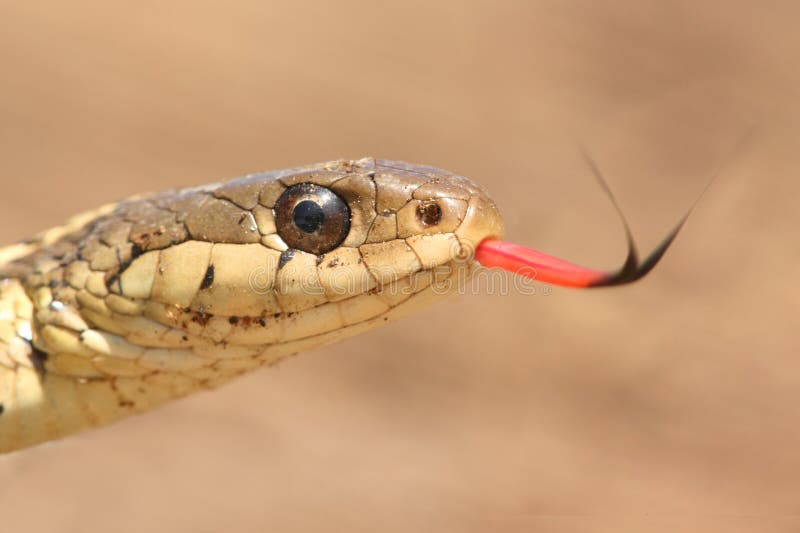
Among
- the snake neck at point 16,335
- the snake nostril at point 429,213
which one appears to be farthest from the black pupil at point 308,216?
the snake neck at point 16,335

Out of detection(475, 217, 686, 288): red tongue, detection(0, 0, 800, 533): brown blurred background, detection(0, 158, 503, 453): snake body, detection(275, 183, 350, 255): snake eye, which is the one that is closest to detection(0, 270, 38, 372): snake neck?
detection(0, 158, 503, 453): snake body

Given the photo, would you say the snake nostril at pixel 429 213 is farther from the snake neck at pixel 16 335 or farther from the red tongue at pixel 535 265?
the snake neck at pixel 16 335

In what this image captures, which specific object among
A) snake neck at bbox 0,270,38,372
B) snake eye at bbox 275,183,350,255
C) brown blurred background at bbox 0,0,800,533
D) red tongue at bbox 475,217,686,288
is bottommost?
brown blurred background at bbox 0,0,800,533

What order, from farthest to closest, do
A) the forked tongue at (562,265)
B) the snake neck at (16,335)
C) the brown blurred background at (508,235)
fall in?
the brown blurred background at (508,235) < the snake neck at (16,335) < the forked tongue at (562,265)

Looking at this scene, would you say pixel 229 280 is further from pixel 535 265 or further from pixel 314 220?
pixel 535 265

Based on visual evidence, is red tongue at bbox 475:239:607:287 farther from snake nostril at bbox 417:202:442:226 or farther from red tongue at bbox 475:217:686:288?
snake nostril at bbox 417:202:442:226

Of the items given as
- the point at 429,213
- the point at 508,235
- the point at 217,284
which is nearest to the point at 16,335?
the point at 217,284

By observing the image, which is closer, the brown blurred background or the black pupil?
the black pupil

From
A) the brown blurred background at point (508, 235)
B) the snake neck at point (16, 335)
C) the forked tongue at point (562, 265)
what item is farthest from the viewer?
the brown blurred background at point (508, 235)

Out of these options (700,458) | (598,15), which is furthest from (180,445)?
(598,15)
